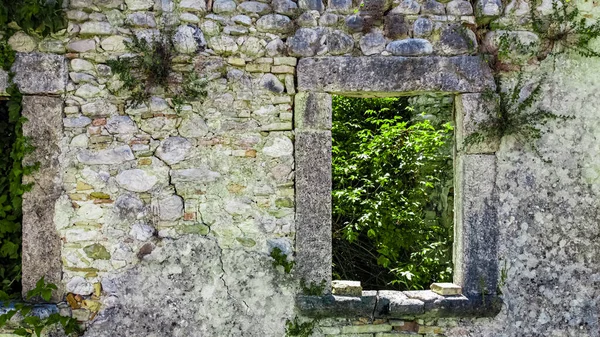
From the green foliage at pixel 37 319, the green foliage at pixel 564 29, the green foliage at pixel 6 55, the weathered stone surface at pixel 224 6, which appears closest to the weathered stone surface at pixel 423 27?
the green foliage at pixel 564 29

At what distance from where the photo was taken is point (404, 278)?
4.84 m

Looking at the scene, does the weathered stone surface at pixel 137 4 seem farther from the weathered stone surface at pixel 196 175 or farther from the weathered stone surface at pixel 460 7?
the weathered stone surface at pixel 460 7

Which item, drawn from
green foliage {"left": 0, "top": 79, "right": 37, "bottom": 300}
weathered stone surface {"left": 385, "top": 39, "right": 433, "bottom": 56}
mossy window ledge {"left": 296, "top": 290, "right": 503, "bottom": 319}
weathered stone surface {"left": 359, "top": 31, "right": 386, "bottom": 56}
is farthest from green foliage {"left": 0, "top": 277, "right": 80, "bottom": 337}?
weathered stone surface {"left": 385, "top": 39, "right": 433, "bottom": 56}

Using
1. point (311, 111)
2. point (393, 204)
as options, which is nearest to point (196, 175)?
point (311, 111)

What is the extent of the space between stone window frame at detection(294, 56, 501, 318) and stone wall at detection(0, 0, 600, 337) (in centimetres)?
6

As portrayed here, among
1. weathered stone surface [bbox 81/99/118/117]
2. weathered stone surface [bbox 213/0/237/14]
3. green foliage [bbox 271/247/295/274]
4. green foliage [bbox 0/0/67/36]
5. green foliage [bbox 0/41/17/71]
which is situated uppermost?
weathered stone surface [bbox 213/0/237/14]

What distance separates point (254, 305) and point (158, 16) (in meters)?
2.08

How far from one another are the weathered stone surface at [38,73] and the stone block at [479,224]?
9.30ft

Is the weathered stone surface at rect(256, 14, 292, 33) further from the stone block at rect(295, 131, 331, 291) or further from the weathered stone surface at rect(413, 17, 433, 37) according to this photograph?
the weathered stone surface at rect(413, 17, 433, 37)

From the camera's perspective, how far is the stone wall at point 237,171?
3387mm

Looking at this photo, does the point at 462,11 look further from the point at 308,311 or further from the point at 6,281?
the point at 6,281

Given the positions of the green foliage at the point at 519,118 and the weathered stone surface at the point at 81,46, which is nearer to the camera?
the weathered stone surface at the point at 81,46

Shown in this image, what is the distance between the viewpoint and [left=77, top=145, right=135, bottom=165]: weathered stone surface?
338 cm

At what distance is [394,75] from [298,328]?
1.87 meters
